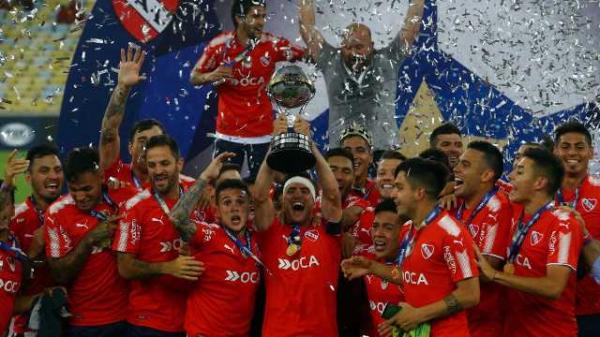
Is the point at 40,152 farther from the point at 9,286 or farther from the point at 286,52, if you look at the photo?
the point at 286,52

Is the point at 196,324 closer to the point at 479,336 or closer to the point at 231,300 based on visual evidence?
the point at 231,300

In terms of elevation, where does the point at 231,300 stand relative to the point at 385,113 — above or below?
below

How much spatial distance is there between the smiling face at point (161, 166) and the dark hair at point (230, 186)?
9.8 inches

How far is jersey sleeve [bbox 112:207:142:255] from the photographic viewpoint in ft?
16.5

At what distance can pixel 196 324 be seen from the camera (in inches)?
197

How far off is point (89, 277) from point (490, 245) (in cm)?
205

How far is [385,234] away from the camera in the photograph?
5020 millimetres

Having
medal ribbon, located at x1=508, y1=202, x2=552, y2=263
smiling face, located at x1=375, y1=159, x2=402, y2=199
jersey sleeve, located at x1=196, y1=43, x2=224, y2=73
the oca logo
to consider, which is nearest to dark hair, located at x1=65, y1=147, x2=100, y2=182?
the oca logo

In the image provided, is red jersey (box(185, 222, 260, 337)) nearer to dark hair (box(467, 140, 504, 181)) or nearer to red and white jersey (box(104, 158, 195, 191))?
red and white jersey (box(104, 158, 195, 191))

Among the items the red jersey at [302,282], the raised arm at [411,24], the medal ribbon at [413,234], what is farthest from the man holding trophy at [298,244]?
the raised arm at [411,24]

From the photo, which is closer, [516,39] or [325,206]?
[325,206]

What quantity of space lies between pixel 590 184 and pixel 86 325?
109 inches

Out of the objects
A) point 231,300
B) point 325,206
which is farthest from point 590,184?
point 231,300

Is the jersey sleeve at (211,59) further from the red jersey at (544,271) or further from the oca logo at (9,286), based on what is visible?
the red jersey at (544,271)
